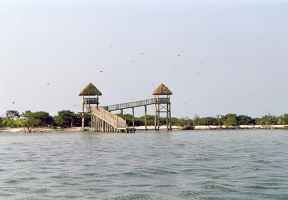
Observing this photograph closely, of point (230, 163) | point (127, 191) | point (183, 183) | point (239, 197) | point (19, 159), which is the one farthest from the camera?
point (19, 159)

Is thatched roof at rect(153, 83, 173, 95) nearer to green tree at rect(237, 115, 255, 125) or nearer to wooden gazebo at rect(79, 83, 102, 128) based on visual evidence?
wooden gazebo at rect(79, 83, 102, 128)

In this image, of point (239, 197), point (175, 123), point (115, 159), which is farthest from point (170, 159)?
point (175, 123)

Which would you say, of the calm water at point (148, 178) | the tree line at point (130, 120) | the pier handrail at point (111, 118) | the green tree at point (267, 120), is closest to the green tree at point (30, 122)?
the tree line at point (130, 120)

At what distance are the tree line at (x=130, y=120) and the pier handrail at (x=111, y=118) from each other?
40182mm

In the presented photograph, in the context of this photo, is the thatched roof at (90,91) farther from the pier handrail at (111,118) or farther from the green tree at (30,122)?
the green tree at (30,122)

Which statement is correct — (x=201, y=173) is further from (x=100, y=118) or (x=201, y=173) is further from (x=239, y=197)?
(x=100, y=118)

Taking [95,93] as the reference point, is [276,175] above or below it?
below

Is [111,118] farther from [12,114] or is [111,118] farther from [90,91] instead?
[12,114]

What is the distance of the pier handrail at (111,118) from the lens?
69562mm

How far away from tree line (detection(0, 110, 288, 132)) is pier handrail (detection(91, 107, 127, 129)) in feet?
132

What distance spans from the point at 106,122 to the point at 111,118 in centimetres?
186

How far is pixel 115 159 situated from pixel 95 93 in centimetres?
5000

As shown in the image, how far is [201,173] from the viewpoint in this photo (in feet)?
72.8

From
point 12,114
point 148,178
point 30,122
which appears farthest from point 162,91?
point 12,114
